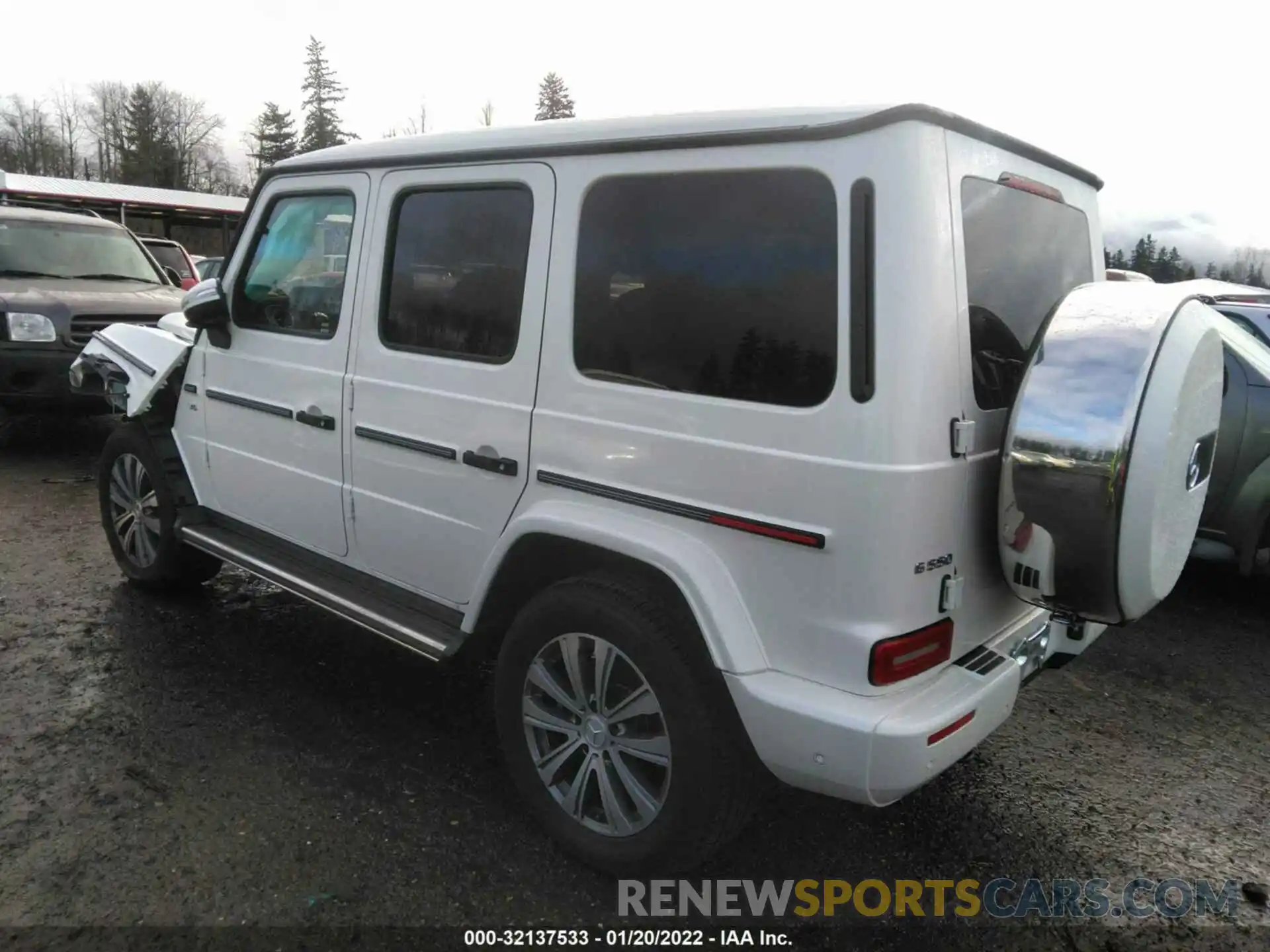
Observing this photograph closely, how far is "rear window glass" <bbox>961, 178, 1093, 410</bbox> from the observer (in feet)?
7.65

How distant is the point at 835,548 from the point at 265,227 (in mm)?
2937

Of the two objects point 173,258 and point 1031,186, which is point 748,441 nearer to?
point 1031,186

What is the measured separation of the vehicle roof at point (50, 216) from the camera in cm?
848

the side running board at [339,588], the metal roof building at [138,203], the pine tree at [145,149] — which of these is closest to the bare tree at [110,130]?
the pine tree at [145,149]

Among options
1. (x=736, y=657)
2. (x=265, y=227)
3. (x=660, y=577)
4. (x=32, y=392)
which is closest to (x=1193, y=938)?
(x=736, y=657)

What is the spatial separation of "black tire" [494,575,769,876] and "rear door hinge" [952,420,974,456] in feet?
2.69

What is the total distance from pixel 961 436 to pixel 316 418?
7.80 ft

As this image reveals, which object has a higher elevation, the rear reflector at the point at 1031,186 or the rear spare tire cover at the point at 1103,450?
the rear reflector at the point at 1031,186

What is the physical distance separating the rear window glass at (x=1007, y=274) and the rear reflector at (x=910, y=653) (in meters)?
0.60

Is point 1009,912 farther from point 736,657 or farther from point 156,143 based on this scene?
point 156,143

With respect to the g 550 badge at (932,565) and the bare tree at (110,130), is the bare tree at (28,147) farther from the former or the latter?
the g 550 badge at (932,565)

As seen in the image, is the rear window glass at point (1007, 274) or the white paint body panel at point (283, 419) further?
the white paint body panel at point (283, 419)

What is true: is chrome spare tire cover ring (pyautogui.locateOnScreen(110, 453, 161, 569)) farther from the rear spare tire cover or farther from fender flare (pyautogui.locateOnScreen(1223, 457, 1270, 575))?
fender flare (pyautogui.locateOnScreen(1223, 457, 1270, 575))

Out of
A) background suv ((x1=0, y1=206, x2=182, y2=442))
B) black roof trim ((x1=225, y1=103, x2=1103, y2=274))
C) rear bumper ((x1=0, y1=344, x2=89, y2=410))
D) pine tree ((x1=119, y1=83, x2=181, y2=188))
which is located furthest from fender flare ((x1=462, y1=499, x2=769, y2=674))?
pine tree ((x1=119, y1=83, x2=181, y2=188))
